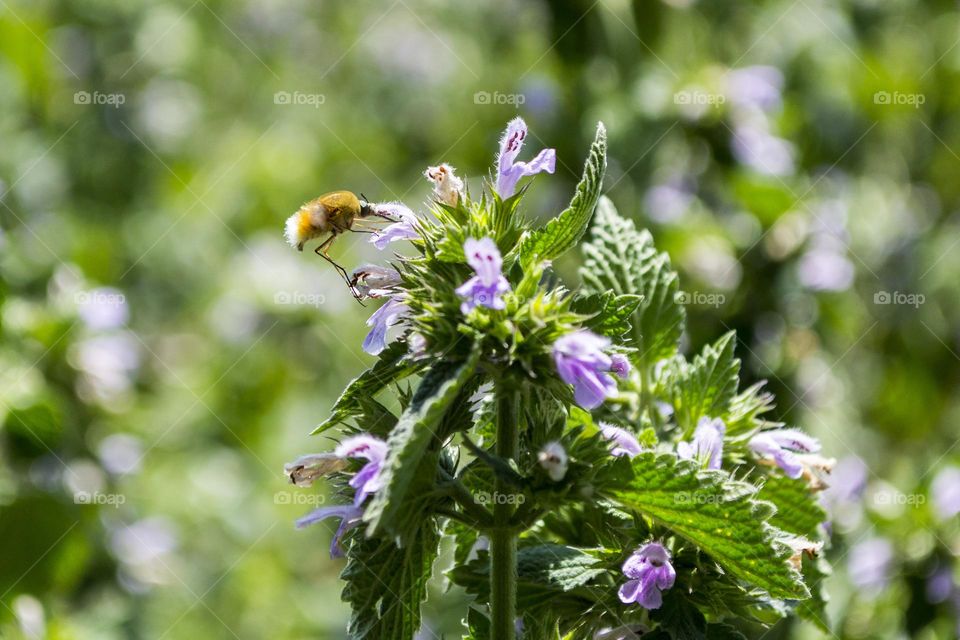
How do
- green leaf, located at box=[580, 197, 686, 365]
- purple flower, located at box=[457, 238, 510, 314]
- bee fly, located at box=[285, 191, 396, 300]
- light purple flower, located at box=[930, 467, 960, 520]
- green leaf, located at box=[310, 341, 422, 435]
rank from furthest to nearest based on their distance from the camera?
light purple flower, located at box=[930, 467, 960, 520] → bee fly, located at box=[285, 191, 396, 300] → green leaf, located at box=[580, 197, 686, 365] → green leaf, located at box=[310, 341, 422, 435] → purple flower, located at box=[457, 238, 510, 314]

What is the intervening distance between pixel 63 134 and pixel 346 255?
1.59m

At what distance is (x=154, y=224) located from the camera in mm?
6156

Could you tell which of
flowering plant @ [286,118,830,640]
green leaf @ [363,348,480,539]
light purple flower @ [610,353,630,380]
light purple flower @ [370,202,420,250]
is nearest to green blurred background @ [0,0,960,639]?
flowering plant @ [286,118,830,640]

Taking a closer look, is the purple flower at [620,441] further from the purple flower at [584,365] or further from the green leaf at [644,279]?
the green leaf at [644,279]

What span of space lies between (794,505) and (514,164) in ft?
2.34

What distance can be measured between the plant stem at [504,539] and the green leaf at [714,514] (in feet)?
0.50

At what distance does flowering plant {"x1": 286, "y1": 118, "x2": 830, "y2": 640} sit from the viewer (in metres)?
1.39

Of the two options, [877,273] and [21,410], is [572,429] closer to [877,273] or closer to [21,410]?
[21,410]

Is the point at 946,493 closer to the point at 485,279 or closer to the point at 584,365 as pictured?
the point at 584,365

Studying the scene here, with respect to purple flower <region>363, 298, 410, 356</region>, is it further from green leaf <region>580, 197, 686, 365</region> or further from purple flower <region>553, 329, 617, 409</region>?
green leaf <region>580, 197, 686, 365</region>

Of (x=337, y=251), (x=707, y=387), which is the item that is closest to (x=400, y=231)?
(x=707, y=387)

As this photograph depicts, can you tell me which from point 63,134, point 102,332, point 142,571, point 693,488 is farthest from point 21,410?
point 63,134

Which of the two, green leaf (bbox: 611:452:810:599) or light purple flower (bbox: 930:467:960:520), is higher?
light purple flower (bbox: 930:467:960:520)

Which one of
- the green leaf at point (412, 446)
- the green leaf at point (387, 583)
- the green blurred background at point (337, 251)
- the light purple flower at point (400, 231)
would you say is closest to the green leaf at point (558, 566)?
the green leaf at point (387, 583)
